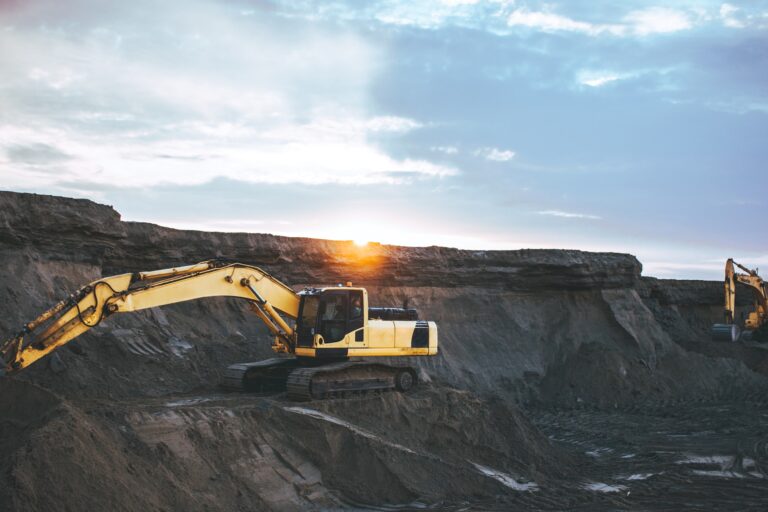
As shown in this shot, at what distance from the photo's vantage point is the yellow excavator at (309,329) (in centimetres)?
1327

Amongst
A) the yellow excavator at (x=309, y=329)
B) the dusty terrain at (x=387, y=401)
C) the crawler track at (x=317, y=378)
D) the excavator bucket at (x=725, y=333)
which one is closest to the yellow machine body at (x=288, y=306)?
the yellow excavator at (x=309, y=329)

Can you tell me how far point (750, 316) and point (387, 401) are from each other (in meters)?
30.3

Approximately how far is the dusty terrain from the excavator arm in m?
0.79

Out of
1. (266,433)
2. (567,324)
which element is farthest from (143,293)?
(567,324)

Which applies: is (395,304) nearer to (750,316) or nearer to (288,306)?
(288,306)

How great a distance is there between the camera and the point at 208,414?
39.6 ft

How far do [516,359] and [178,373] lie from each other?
12373mm

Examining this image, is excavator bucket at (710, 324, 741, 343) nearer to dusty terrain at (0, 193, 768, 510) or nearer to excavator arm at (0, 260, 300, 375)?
dusty terrain at (0, 193, 768, 510)

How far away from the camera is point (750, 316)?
38438 mm

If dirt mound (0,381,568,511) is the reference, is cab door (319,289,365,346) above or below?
above

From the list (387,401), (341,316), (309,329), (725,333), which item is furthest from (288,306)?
(725,333)

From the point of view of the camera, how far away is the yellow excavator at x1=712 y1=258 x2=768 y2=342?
35406 millimetres

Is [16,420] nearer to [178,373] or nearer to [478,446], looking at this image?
[178,373]

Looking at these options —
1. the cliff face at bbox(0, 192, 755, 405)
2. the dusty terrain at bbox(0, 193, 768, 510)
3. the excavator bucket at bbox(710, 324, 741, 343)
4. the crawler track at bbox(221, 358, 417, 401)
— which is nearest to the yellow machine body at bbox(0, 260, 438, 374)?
the crawler track at bbox(221, 358, 417, 401)
